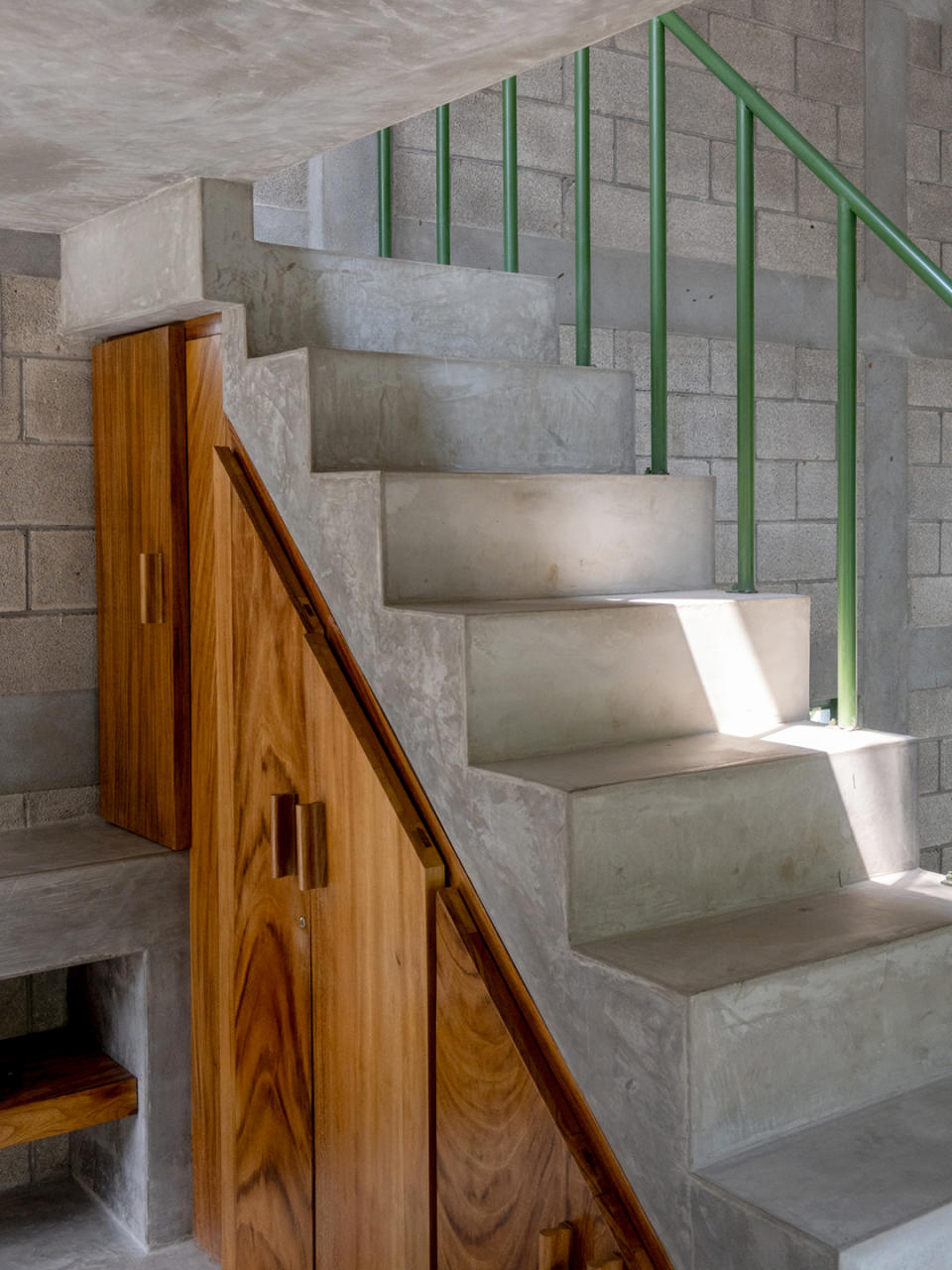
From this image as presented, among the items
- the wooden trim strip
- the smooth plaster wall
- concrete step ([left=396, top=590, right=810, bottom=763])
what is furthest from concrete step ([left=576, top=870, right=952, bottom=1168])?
the smooth plaster wall

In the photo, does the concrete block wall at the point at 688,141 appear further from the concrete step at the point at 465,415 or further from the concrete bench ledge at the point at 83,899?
the concrete bench ledge at the point at 83,899

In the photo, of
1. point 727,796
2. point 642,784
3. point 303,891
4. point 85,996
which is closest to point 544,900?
A: point 642,784

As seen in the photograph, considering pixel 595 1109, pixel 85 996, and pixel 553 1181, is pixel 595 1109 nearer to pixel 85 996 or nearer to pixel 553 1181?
pixel 553 1181

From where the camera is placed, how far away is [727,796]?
1.71m

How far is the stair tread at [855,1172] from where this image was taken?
4.23 feet

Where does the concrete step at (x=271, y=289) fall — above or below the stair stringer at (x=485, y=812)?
above

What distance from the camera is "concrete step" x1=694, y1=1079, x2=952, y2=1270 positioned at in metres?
1.26

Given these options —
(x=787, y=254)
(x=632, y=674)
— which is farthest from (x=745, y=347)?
(x=787, y=254)

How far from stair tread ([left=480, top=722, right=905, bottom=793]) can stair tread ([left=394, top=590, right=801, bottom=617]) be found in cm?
21

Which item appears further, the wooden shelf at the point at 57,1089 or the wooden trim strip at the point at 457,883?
the wooden shelf at the point at 57,1089

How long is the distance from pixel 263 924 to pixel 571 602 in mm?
811

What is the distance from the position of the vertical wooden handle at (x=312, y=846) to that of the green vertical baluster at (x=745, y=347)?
2.71 feet

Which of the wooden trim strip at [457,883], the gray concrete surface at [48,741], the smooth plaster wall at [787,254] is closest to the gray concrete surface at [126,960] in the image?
the gray concrete surface at [48,741]

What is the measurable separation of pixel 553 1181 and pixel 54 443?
71.5 inches
